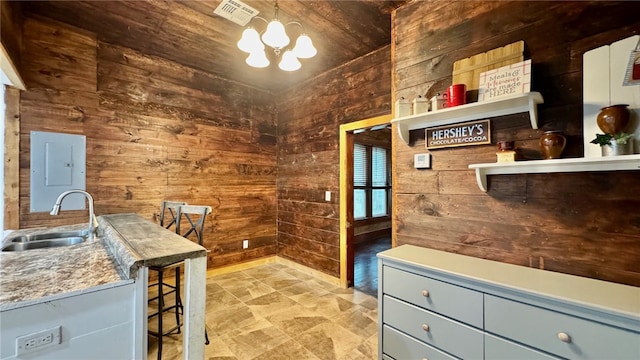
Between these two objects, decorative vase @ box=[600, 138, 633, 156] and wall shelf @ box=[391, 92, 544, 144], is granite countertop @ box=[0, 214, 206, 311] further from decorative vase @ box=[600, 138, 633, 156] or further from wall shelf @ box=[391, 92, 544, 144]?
decorative vase @ box=[600, 138, 633, 156]

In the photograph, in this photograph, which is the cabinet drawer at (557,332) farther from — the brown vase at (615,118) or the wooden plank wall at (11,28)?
the wooden plank wall at (11,28)

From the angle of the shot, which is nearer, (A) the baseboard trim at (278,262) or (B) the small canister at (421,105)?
(B) the small canister at (421,105)

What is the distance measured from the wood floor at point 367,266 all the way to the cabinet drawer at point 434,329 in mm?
1474

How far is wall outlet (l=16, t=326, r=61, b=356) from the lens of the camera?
88cm

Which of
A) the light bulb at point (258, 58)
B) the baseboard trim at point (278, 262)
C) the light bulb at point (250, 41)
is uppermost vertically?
the light bulb at point (250, 41)

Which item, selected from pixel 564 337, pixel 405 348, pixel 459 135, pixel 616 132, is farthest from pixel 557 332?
pixel 459 135

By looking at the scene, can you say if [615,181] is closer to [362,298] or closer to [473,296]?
[473,296]

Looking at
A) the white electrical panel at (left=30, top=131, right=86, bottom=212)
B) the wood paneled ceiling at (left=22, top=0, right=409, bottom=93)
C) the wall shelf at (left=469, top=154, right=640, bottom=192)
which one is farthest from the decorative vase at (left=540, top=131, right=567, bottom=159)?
the white electrical panel at (left=30, top=131, right=86, bottom=212)

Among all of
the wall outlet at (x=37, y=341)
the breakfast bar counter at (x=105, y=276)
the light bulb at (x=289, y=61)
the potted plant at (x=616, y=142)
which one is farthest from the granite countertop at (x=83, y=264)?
the potted plant at (x=616, y=142)

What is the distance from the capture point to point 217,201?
11.5 feet

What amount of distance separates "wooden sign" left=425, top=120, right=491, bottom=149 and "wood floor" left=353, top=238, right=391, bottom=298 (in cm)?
199

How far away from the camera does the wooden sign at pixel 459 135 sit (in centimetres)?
164

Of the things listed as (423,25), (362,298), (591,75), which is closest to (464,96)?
(591,75)

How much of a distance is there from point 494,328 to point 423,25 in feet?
6.71
